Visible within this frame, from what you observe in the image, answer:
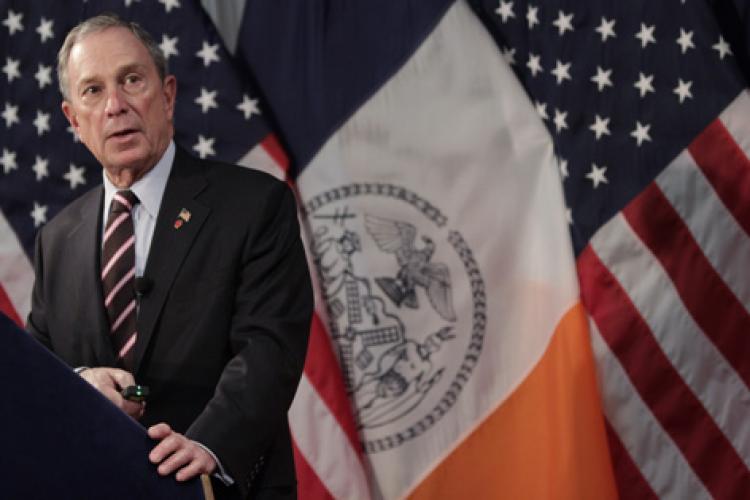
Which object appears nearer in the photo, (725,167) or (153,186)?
(153,186)

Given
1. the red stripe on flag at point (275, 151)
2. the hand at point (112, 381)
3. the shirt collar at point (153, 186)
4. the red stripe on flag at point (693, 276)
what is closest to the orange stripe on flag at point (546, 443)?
the red stripe on flag at point (693, 276)

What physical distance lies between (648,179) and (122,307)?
2267 mm

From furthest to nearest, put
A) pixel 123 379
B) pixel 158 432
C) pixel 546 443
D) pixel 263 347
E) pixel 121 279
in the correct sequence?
pixel 546 443 → pixel 121 279 → pixel 263 347 → pixel 123 379 → pixel 158 432

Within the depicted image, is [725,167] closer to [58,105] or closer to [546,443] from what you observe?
[546,443]

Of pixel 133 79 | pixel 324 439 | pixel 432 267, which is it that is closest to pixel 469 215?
pixel 432 267

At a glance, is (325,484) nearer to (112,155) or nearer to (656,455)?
(656,455)

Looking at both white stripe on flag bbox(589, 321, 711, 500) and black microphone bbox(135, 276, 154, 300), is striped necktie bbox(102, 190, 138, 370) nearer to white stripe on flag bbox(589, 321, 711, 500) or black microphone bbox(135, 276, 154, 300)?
black microphone bbox(135, 276, 154, 300)

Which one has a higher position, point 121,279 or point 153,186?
point 153,186

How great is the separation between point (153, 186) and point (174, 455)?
0.70 m

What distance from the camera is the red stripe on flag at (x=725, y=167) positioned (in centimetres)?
377

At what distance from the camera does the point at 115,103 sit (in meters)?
1.99

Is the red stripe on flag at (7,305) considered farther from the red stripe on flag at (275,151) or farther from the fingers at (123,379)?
the fingers at (123,379)

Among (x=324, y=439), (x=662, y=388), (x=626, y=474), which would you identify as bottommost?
(x=626, y=474)

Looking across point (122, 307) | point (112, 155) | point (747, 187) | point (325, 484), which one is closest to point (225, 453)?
point (122, 307)
